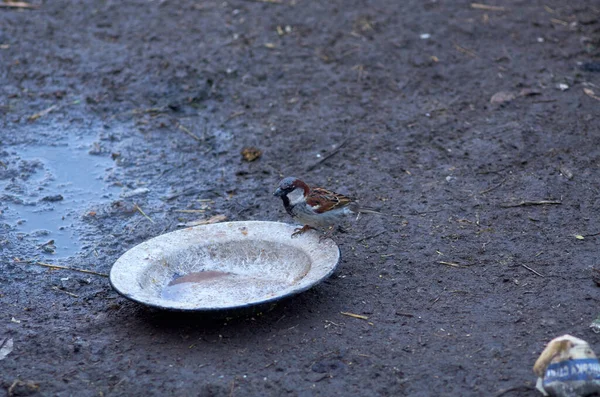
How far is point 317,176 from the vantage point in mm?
7375

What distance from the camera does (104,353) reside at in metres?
4.91

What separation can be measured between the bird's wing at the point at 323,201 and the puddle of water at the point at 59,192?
2.08 m

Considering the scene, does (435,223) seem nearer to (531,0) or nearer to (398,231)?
(398,231)

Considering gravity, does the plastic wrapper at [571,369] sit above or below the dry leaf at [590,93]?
above

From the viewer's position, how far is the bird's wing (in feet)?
18.9

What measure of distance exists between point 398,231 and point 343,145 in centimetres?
169

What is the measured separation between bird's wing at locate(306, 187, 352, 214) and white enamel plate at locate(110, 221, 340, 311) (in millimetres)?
218

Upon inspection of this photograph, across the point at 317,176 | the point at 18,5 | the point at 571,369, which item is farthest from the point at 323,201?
the point at 18,5

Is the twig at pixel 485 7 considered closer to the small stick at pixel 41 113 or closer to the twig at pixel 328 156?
the twig at pixel 328 156

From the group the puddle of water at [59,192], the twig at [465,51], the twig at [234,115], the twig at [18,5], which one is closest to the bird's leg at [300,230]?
the puddle of water at [59,192]

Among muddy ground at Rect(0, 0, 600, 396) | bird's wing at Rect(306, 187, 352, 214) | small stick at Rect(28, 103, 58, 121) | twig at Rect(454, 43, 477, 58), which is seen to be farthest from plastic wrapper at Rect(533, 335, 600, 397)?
small stick at Rect(28, 103, 58, 121)

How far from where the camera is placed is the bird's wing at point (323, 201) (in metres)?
5.77

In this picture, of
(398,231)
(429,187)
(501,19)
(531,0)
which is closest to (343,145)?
(429,187)

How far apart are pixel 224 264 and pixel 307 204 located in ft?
2.54
